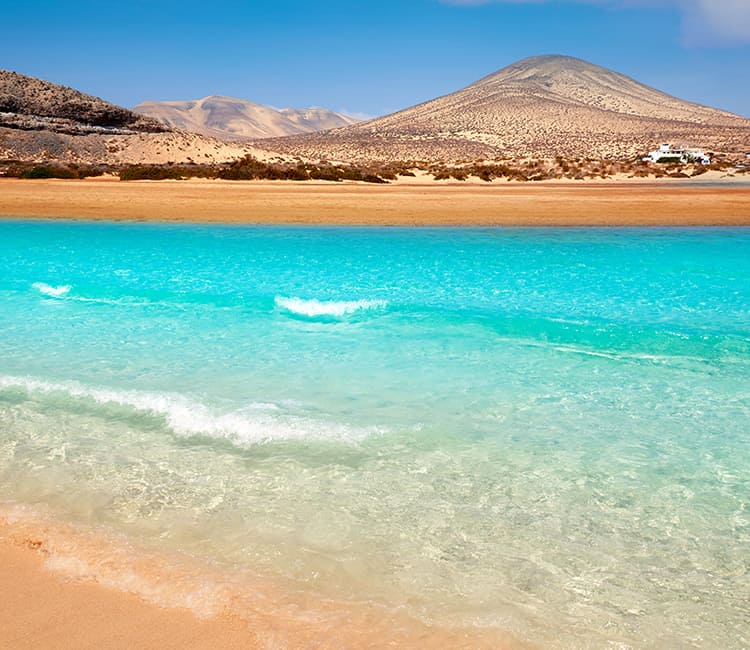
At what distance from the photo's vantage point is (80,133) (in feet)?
198

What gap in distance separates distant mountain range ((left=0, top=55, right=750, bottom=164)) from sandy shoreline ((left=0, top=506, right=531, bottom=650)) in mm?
56011

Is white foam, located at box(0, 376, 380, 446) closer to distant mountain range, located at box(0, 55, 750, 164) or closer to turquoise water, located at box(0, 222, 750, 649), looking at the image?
turquoise water, located at box(0, 222, 750, 649)

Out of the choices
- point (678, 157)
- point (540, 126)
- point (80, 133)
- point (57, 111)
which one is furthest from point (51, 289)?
point (540, 126)

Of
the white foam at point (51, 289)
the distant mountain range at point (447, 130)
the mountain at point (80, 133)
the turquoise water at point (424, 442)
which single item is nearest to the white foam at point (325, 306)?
the turquoise water at point (424, 442)

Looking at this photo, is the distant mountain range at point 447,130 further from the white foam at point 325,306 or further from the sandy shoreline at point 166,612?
the sandy shoreline at point 166,612

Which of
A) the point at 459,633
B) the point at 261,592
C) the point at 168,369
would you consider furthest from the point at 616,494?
the point at 168,369

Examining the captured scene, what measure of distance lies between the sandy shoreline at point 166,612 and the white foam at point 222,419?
6.59 feet

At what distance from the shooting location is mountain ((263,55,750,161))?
84875 mm

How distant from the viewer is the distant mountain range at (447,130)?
5816 cm

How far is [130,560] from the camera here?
13.2ft

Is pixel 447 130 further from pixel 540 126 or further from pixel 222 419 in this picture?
pixel 222 419

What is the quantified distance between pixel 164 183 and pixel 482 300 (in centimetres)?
2753

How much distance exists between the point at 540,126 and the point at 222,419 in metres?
115

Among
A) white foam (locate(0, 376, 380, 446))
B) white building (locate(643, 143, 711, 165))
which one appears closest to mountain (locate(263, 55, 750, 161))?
white building (locate(643, 143, 711, 165))
